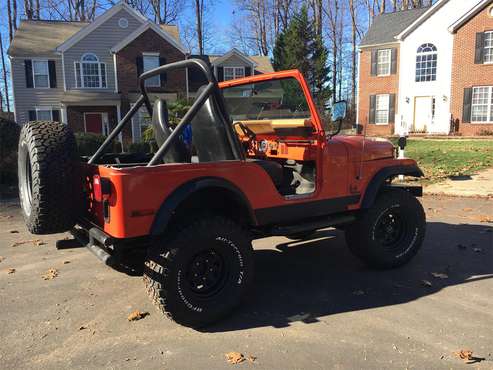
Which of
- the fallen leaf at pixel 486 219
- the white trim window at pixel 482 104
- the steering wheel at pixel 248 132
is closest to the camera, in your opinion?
the steering wheel at pixel 248 132

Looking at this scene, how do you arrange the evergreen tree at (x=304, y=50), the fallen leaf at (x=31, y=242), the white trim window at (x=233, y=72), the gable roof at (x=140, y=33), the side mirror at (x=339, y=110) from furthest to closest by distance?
1. the evergreen tree at (x=304, y=50)
2. the white trim window at (x=233, y=72)
3. the gable roof at (x=140, y=33)
4. the fallen leaf at (x=31, y=242)
5. the side mirror at (x=339, y=110)

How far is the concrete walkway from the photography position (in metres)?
9.20

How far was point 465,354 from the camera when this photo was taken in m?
3.07

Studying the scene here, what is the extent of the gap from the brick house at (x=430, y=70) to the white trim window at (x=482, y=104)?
0.05 meters

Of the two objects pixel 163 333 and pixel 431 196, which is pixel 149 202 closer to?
pixel 163 333

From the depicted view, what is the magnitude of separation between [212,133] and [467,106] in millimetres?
22489

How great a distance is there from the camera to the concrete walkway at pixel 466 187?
9195 millimetres

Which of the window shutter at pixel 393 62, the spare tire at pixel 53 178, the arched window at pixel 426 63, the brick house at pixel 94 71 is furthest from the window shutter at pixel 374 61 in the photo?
the spare tire at pixel 53 178

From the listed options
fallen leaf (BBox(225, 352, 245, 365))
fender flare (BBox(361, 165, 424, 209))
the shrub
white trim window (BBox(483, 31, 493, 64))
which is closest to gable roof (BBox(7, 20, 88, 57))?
the shrub

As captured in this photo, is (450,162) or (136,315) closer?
(136,315)

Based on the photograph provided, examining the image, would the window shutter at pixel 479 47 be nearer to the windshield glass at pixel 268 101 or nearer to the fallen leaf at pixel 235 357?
the windshield glass at pixel 268 101

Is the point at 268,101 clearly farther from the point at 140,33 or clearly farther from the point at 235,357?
the point at 140,33

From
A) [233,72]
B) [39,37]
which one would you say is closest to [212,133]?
[233,72]

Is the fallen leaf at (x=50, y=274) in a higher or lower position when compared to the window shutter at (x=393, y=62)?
lower
